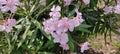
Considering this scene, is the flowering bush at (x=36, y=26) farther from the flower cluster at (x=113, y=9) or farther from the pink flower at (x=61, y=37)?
the pink flower at (x=61, y=37)

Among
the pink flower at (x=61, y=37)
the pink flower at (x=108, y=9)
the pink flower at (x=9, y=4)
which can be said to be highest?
the pink flower at (x=9, y=4)

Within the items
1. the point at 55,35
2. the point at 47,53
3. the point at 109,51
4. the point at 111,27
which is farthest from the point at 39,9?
the point at 109,51

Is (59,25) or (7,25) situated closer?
(59,25)

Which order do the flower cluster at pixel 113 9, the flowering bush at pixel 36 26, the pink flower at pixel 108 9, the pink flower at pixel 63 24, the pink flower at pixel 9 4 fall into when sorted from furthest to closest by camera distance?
1. the pink flower at pixel 108 9
2. the flower cluster at pixel 113 9
3. the flowering bush at pixel 36 26
4. the pink flower at pixel 9 4
5. the pink flower at pixel 63 24

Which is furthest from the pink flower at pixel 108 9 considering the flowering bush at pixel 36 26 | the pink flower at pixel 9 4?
the pink flower at pixel 9 4

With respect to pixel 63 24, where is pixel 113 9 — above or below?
below

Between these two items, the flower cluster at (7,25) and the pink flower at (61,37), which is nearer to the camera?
the pink flower at (61,37)

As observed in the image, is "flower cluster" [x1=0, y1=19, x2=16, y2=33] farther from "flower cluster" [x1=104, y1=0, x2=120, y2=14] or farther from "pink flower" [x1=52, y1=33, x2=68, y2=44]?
"flower cluster" [x1=104, y1=0, x2=120, y2=14]

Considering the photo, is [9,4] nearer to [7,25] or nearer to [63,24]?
[7,25]

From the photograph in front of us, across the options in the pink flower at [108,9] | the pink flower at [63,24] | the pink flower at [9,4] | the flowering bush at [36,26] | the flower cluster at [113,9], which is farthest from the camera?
the pink flower at [108,9]

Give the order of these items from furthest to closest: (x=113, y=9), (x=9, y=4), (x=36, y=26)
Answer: (x=113, y=9), (x=36, y=26), (x=9, y=4)

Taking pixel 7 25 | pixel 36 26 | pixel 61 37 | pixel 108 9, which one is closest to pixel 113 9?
pixel 108 9

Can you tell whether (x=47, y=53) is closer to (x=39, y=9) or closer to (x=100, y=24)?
(x=39, y=9)

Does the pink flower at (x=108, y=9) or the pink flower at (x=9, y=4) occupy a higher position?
the pink flower at (x=9, y=4)
